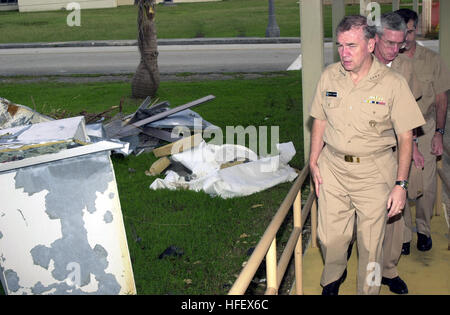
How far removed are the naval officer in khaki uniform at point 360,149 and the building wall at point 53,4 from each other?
4821 centimetres

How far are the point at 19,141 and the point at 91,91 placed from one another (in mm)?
13155

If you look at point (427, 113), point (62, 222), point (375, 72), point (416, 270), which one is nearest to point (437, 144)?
point (427, 113)

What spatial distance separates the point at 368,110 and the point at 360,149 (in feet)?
0.90

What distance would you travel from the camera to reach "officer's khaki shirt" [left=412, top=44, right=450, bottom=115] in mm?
5633

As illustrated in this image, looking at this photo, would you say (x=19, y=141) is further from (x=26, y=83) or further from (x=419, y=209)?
(x=26, y=83)

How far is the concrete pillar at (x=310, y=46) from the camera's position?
7.25 m

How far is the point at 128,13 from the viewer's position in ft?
148

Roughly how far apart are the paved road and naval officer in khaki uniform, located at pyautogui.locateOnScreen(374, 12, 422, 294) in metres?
15.8

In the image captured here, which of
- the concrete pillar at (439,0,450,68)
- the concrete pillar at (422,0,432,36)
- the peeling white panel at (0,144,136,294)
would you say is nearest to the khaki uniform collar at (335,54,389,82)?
the peeling white panel at (0,144,136,294)

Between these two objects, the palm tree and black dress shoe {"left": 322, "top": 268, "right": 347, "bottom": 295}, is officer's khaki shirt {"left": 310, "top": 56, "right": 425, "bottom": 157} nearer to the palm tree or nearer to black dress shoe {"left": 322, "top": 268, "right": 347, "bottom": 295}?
black dress shoe {"left": 322, "top": 268, "right": 347, "bottom": 295}

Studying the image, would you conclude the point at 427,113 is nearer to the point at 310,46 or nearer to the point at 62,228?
the point at 310,46

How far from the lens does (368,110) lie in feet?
14.4

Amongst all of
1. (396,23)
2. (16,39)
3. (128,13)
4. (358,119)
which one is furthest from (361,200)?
(128,13)

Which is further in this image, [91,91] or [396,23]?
[91,91]
